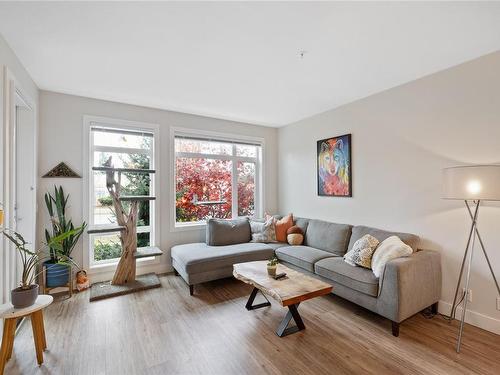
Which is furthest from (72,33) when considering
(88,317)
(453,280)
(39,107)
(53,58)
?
(453,280)

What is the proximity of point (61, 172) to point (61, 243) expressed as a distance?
894mm

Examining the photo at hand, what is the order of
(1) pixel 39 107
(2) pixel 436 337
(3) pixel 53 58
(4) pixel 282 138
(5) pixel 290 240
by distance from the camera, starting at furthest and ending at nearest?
(4) pixel 282 138 < (5) pixel 290 240 < (1) pixel 39 107 < (3) pixel 53 58 < (2) pixel 436 337

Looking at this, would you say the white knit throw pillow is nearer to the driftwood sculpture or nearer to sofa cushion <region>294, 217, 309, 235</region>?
sofa cushion <region>294, 217, 309, 235</region>

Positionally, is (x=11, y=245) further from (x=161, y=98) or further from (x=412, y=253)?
(x=412, y=253)

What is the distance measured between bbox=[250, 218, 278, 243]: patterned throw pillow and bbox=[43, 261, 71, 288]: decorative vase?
98.6 inches

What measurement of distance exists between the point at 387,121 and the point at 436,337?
7.74ft

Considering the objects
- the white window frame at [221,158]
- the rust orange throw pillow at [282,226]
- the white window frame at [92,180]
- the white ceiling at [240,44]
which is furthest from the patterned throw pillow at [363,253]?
the white window frame at [92,180]

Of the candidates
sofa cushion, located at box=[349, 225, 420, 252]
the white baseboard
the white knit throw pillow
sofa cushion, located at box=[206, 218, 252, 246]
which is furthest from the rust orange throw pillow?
the white baseboard

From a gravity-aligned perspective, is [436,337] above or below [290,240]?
below

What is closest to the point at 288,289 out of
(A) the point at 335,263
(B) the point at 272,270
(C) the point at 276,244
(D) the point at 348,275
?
(B) the point at 272,270

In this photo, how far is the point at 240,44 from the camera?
2.12 meters

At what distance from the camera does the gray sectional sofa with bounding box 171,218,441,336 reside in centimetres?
222

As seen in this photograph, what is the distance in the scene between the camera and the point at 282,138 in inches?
195

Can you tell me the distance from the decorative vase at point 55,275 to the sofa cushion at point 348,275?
10.0 ft
